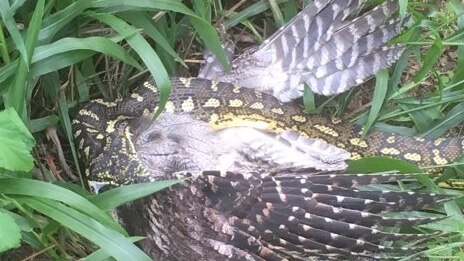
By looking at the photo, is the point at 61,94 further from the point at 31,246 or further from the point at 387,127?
the point at 387,127

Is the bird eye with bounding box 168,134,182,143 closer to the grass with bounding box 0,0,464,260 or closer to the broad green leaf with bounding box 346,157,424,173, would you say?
the grass with bounding box 0,0,464,260

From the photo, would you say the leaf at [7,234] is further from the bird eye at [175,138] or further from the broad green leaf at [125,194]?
the bird eye at [175,138]

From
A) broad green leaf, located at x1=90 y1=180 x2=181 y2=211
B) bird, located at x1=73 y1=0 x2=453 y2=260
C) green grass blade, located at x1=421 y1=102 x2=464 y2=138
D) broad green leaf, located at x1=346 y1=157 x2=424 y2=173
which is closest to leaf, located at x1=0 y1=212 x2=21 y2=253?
broad green leaf, located at x1=90 y1=180 x2=181 y2=211

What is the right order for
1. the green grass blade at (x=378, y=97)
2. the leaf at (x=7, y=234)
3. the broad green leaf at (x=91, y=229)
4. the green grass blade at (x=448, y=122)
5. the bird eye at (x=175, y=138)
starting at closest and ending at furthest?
the leaf at (x=7, y=234)
the broad green leaf at (x=91, y=229)
the bird eye at (x=175, y=138)
the green grass blade at (x=378, y=97)
the green grass blade at (x=448, y=122)

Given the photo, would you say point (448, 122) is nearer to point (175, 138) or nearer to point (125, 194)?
point (175, 138)

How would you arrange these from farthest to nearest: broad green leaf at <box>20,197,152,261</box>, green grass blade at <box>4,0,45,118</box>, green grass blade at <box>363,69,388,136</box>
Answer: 1. green grass blade at <box>363,69,388,136</box>
2. green grass blade at <box>4,0,45,118</box>
3. broad green leaf at <box>20,197,152,261</box>

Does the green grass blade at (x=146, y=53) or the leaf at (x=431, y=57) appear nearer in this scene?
the green grass blade at (x=146, y=53)

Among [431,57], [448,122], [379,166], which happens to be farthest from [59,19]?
[448,122]

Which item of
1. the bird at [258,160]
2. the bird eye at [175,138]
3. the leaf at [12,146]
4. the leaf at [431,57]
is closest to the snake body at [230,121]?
the bird at [258,160]
